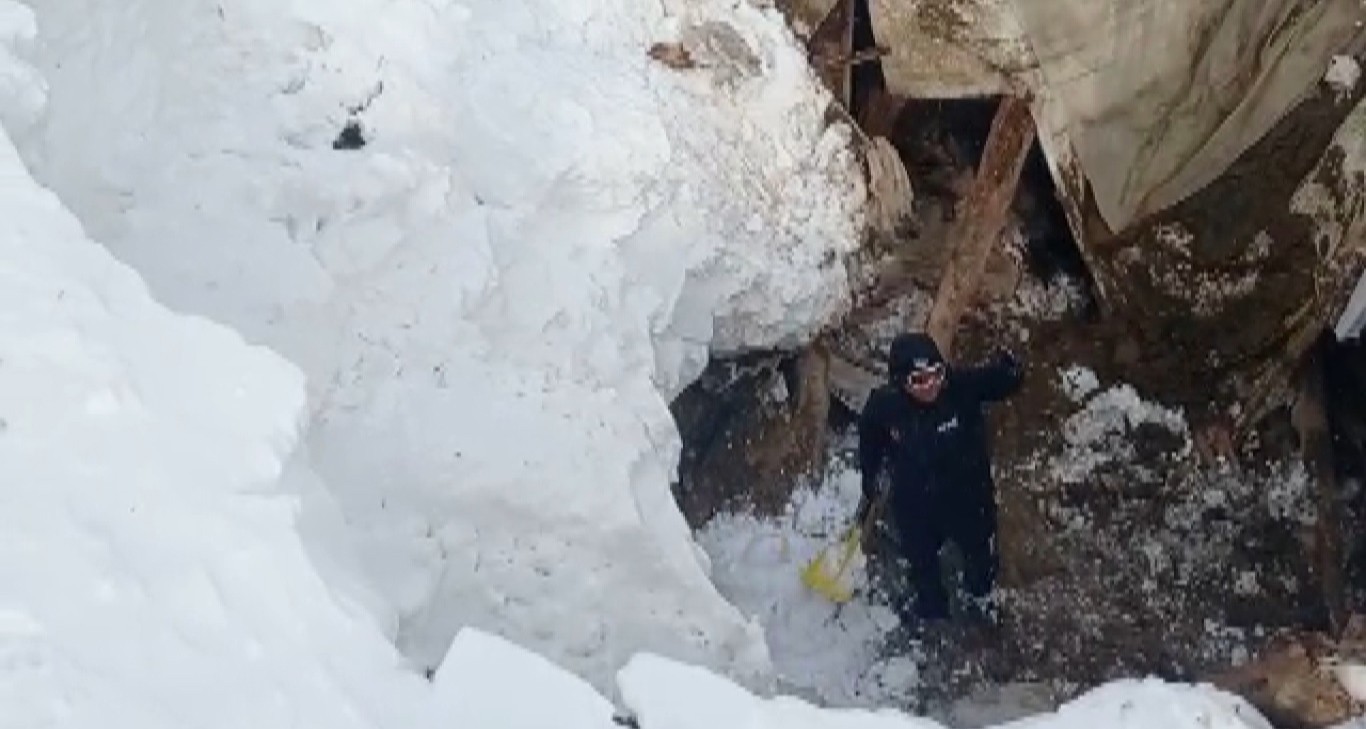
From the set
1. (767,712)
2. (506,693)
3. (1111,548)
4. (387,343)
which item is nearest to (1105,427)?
(1111,548)

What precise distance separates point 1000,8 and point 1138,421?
1874mm

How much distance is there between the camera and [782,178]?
6379mm

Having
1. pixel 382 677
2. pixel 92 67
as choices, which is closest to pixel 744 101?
pixel 92 67

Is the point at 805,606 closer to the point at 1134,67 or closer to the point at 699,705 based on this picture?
the point at 1134,67

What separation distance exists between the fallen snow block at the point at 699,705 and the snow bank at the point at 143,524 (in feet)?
1.47

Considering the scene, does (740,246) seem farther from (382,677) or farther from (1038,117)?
(382,677)

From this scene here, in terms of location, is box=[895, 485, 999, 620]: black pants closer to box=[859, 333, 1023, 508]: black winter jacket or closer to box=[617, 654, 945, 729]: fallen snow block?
box=[859, 333, 1023, 508]: black winter jacket

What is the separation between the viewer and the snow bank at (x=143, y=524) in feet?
8.98

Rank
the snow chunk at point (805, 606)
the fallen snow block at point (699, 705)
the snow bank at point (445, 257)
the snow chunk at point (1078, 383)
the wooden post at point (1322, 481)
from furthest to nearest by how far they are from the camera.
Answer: the snow chunk at point (1078, 383) → the wooden post at point (1322, 481) → the snow chunk at point (805, 606) → the snow bank at point (445, 257) → the fallen snow block at point (699, 705)

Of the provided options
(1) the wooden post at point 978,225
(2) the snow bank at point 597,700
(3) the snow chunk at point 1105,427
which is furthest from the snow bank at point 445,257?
(3) the snow chunk at point 1105,427

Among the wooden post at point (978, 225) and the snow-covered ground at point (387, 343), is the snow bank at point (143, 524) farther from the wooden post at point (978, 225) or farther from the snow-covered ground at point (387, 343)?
the wooden post at point (978, 225)

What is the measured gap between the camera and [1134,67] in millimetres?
6234

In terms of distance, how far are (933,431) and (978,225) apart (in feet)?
4.85

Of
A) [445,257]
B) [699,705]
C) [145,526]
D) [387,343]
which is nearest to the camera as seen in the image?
[145,526]
